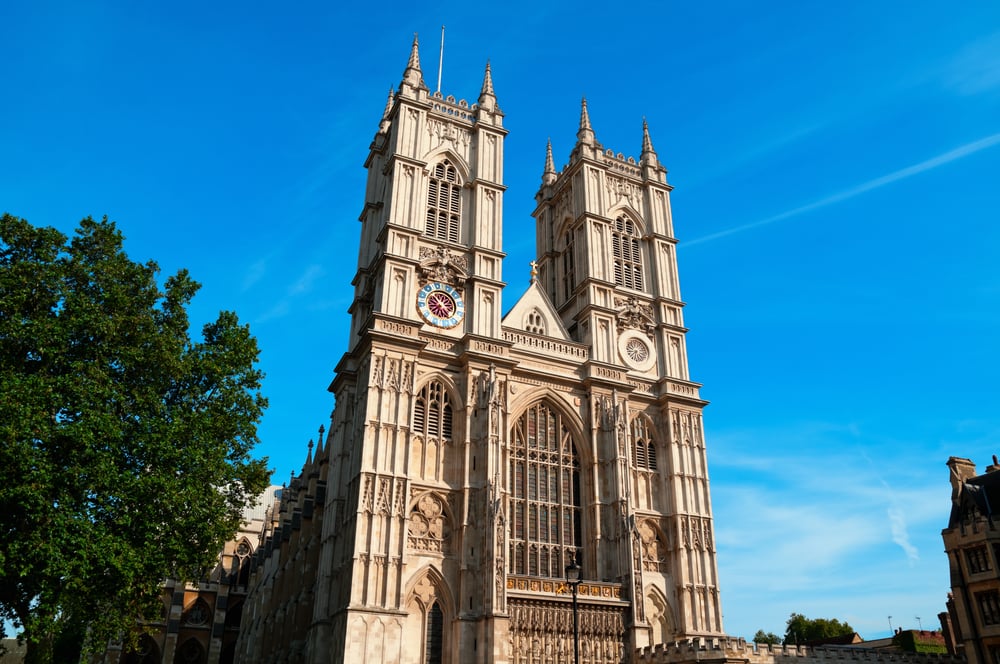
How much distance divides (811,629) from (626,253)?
36.9 metres

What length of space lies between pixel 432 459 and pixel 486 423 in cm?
292

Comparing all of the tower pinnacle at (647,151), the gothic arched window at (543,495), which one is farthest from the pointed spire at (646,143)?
the gothic arched window at (543,495)

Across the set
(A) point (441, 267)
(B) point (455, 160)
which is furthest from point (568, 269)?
(A) point (441, 267)

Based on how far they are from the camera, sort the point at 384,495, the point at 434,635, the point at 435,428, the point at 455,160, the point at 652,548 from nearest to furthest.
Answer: the point at 434,635 < the point at 384,495 < the point at 435,428 < the point at 652,548 < the point at 455,160

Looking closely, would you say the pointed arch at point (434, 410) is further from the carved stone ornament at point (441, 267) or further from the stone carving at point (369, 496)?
the carved stone ornament at point (441, 267)

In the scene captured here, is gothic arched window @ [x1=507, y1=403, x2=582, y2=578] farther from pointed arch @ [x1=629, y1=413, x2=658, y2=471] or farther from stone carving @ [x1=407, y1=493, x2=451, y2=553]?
pointed arch @ [x1=629, y1=413, x2=658, y2=471]

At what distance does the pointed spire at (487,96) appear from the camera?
149ft

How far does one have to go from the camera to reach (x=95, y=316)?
24250 mm

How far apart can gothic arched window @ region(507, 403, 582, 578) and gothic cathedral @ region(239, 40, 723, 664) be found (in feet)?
0.31

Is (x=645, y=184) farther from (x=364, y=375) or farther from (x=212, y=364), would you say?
(x=212, y=364)

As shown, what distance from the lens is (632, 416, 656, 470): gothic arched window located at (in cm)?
4009

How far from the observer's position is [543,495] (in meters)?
37.1

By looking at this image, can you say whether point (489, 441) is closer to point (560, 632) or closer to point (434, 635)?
point (434, 635)

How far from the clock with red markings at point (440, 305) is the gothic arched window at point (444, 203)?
10.4 feet
